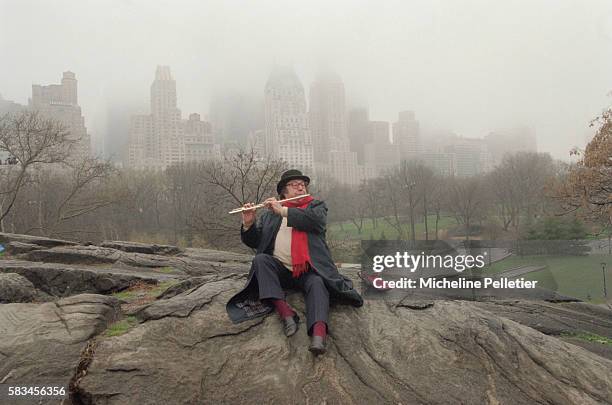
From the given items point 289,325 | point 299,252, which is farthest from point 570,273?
point 289,325

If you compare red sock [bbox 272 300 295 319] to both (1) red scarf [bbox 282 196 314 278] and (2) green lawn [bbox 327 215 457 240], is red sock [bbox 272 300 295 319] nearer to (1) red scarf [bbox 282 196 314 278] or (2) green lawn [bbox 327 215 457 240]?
(1) red scarf [bbox 282 196 314 278]

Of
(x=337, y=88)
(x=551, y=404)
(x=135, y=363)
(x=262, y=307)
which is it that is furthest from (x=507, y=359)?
(x=337, y=88)

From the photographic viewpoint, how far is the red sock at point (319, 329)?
4012 millimetres

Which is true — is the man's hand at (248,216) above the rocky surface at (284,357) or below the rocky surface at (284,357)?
above

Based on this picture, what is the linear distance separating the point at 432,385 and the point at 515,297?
14.7 feet

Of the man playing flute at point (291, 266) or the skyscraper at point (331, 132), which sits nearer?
the man playing flute at point (291, 266)

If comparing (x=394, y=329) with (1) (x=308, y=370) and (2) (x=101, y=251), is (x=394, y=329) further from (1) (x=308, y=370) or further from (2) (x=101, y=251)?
(2) (x=101, y=251)

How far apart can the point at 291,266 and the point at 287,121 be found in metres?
57.3

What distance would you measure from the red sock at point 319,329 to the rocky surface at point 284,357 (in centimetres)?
19

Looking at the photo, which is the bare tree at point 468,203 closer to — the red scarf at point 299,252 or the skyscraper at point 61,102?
the red scarf at point 299,252

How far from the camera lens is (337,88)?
7962 cm

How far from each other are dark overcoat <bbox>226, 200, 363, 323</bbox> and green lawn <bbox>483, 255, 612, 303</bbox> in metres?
3.27

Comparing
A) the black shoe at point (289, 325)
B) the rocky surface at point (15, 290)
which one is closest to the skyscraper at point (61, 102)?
the rocky surface at point (15, 290)

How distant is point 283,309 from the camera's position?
4.34 meters
